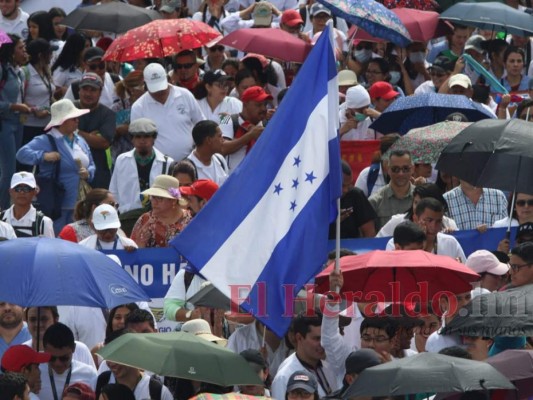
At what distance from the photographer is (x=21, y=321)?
14648mm

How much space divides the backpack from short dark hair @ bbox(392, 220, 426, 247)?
2.43 metres

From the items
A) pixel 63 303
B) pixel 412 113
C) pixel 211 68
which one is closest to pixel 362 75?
pixel 211 68

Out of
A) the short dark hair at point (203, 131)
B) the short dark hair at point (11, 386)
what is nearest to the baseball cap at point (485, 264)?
the short dark hair at point (11, 386)

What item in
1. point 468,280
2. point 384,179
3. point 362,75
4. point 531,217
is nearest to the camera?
point 468,280

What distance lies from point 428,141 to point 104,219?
10.0 ft

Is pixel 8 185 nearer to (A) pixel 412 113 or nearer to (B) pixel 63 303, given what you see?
(A) pixel 412 113

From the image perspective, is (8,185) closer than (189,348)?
No

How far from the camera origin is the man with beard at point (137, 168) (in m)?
18.4

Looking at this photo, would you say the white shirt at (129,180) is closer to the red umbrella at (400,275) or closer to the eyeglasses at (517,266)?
the red umbrella at (400,275)

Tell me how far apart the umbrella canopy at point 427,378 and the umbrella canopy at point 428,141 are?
5.60 m

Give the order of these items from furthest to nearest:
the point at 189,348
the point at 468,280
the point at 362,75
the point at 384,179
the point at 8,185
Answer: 1. the point at 362,75
2. the point at 8,185
3. the point at 384,179
4. the point at 468,280
5. the point at 189,348

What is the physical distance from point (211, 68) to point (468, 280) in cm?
885

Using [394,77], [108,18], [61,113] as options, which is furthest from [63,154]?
[394,77]

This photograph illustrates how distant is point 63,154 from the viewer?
→ 742 inches
